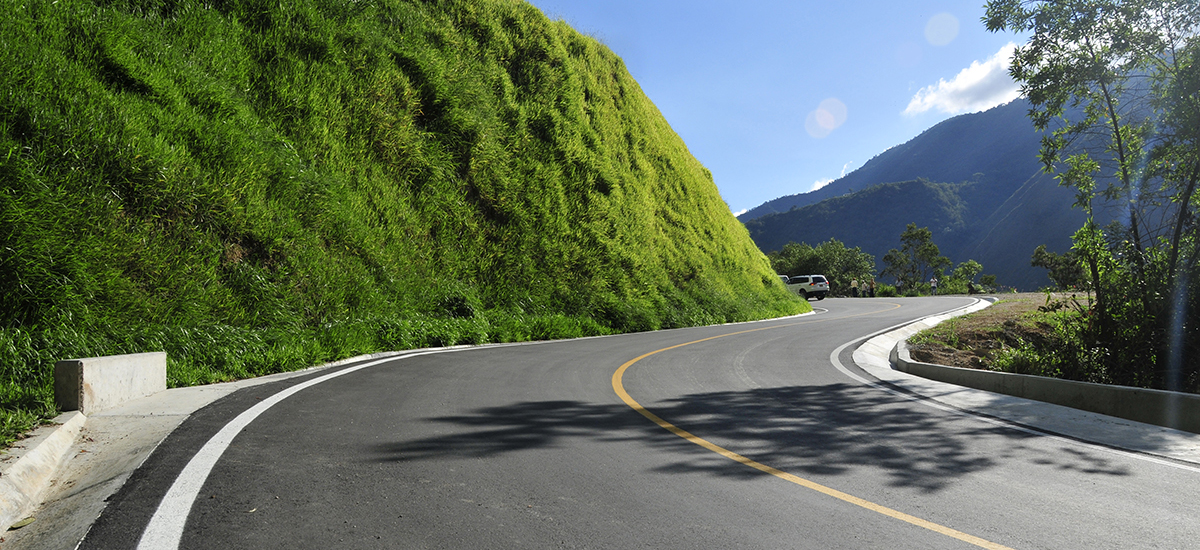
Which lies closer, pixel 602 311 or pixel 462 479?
pixel 462 479

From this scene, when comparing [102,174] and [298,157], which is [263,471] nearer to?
[102,174]

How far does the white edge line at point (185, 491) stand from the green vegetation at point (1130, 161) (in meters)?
9.80

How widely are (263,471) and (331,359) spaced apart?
6.00 meters

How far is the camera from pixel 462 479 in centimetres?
403

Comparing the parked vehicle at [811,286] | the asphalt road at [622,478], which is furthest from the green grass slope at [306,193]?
the parked vehicle at [811,286]

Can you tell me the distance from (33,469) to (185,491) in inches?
42.5

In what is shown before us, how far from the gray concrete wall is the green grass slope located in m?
8.97

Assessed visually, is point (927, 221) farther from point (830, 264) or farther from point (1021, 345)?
point (1021, 345)

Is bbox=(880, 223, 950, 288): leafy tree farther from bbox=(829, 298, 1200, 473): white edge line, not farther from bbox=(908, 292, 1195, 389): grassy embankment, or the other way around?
bbox=(829, 298, 1200, 473): white edge line

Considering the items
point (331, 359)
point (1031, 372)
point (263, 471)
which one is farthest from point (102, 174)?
point (1031, 372)

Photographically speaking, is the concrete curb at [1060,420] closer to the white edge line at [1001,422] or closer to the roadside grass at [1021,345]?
the white edge line at [1001,422]

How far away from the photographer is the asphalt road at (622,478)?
3199mm

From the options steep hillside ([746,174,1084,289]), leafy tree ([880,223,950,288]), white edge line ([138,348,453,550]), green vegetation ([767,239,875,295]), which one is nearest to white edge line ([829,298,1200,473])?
white edge line ([138,348,453,550])

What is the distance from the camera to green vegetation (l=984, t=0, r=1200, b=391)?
778 centimetres
